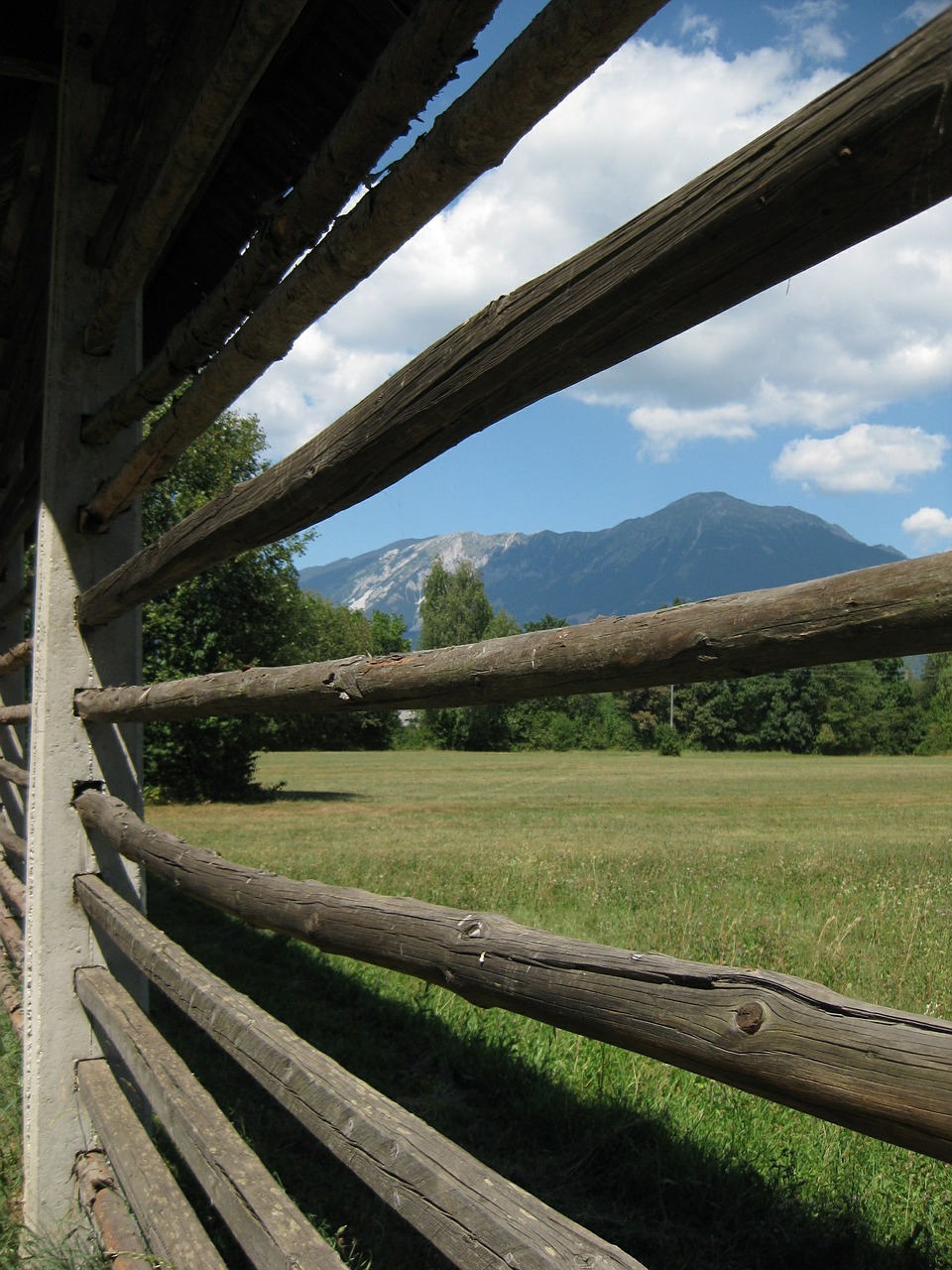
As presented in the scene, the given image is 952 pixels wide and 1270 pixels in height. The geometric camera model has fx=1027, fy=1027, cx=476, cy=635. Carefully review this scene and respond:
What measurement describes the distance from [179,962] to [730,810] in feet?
59.1

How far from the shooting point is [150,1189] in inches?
90.6

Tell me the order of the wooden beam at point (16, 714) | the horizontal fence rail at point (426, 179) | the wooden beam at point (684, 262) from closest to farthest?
1. the wooden beam at point (684, 262)
2. the horizontal fence rail at point (426, 179)
3. the wooden beam at point (16, 714)

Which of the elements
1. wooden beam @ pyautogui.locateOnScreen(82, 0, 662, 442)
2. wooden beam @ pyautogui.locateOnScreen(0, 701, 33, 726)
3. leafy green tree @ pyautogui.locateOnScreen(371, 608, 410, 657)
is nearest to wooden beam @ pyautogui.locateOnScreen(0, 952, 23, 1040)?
wooden beam @ pyautogui.locateOnScreen(0, 701, 33, 726)

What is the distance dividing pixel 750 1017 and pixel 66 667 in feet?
9.76

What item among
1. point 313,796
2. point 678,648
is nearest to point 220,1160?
point 678,648

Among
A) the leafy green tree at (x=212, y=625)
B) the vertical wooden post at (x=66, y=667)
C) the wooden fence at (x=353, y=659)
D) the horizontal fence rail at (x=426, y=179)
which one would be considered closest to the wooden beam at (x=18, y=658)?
the vertical wooden post at (x=66, y=667)

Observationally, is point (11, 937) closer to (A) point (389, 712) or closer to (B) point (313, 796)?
(A) point (389, 712)

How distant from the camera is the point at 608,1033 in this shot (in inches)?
44.4

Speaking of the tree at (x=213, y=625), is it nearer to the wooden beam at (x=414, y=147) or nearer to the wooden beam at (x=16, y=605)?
the wooden beam at (x=16, y=605)

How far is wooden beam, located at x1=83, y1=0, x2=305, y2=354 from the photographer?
2023 mm

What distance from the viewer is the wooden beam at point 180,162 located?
202 cm

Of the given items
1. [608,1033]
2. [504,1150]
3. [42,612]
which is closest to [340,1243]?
[504,1150]

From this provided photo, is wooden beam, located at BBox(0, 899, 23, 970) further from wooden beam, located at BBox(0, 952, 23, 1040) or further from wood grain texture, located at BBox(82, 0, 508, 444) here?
wood grain texture, located at BBox(82, 0, 508, 444)

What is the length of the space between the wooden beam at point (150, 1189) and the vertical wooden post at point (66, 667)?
34 centimetres
